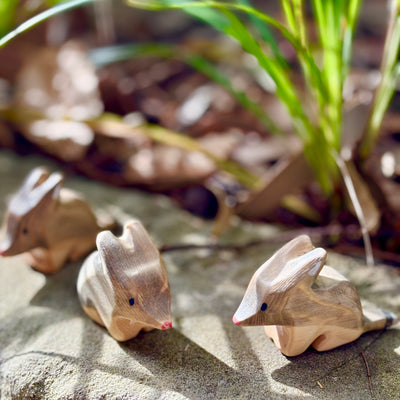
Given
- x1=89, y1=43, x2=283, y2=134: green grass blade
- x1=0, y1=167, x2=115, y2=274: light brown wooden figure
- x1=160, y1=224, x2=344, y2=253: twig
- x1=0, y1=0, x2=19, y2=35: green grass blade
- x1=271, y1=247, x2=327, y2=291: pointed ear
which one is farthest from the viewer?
x1=0, y1=0, x2=19, y2=35: green grass blade

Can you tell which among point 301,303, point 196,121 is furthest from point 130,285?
point 196,121

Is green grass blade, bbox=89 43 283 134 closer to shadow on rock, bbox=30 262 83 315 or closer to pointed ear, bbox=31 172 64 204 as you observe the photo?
pointed ear, bbox=31 172 64 204

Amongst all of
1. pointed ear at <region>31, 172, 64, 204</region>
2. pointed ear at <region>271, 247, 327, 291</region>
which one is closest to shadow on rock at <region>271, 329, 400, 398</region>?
pointed ear at <region>271, 247, 327, 291</region>

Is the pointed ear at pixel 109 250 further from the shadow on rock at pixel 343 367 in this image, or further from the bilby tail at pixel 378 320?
the bilby tail at pixel 378 320

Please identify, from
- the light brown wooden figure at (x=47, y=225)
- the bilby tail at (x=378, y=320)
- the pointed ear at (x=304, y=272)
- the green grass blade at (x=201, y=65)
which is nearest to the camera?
the pointed ear at (x=304, y=272)

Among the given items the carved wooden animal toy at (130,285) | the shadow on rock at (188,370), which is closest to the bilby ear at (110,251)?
the carved wooden animal toy at (130,285)

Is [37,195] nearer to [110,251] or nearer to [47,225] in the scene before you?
[47,225]

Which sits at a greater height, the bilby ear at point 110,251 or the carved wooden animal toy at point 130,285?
the bilby ear at point 110,251

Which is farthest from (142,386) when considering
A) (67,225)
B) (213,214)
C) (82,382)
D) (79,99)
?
(79,99)
